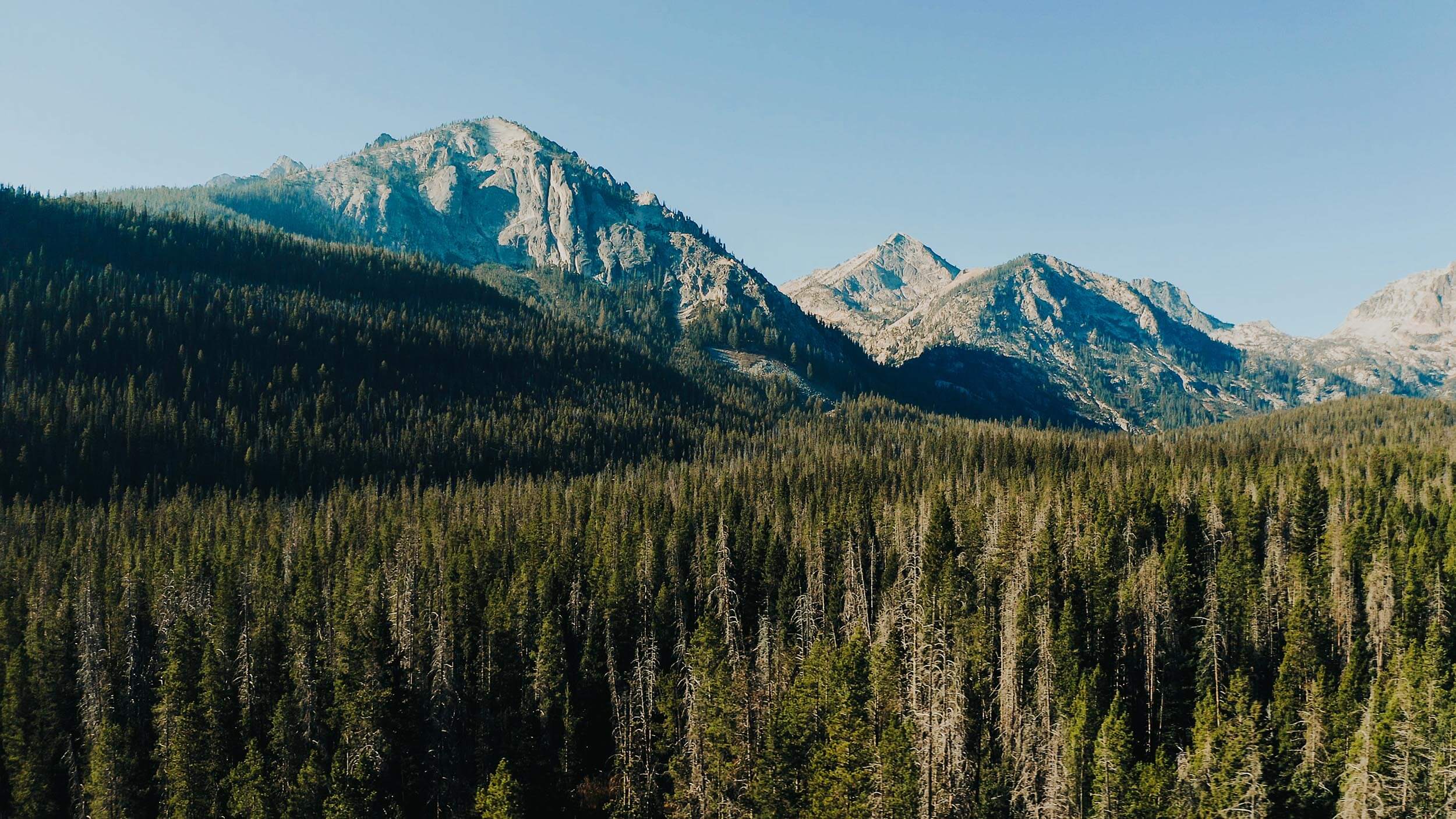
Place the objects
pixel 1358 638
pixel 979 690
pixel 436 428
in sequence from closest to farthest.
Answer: pixel 979 690
pixel 1358 638
pixel 436 428

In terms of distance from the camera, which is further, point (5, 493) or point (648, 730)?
point (5, 493)

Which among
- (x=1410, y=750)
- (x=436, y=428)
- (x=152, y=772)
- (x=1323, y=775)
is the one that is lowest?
(x=152, y=772)

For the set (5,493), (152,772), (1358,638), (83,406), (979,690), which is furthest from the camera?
(83,406)

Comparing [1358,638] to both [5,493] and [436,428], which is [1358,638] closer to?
[436,428]

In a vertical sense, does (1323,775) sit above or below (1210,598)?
Result: below

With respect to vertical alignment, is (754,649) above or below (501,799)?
below

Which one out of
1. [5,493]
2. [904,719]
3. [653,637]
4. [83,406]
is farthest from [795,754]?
[83,406]

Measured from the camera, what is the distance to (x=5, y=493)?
13575 centimetres

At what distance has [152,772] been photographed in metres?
64.7

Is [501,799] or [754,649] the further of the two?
[754,649]

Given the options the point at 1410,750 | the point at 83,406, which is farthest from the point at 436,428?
the point at 1410,750

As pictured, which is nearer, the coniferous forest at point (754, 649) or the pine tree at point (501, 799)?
the pine tree at point (501, 799)

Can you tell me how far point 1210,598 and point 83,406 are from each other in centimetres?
18835

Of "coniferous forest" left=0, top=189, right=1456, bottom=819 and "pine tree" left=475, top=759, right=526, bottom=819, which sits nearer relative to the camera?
"pine tree" left=475, top=759, right=526, bottom=819
